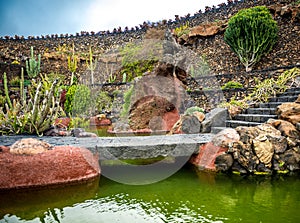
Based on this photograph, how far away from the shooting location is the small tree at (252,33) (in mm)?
12094

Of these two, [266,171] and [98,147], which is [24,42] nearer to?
[98,147]

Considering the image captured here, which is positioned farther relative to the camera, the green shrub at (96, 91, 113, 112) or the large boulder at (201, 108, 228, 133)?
the green shrub at (96, 91, 113, 112)

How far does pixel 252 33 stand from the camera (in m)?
12.2

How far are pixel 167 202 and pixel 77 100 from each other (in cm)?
983

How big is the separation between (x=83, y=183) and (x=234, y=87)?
22.8 ft

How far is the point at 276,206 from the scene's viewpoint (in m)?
2.31

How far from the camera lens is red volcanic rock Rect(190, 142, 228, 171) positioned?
3.55 m

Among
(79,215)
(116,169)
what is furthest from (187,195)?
(116,169)

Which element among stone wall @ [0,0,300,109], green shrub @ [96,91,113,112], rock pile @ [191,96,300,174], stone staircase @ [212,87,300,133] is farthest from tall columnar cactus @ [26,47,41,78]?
rock pile @ [191,96,300,174]

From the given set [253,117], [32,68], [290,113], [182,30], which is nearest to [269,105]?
[253,117]

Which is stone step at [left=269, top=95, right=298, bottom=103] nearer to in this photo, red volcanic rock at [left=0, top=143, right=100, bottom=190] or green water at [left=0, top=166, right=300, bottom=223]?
green water at [left=0, top=166, right=300, bottom=223]

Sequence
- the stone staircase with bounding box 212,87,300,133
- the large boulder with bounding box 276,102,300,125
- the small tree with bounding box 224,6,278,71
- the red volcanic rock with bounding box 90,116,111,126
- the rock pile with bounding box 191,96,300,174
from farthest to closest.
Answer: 1. the small tree with bounding box 224,6,278,71
2. the red volcanic rock with bounding box 90,116,111,126
3. the stone staircase with bounding box 212,87,300,133
4. the large boulder with bounding box 276,102,300,125
5. the rock pile with bounding box 191,96,300,174

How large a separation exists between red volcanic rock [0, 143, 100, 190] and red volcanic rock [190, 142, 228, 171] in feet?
5.00

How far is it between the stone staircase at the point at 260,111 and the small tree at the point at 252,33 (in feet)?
25.8
